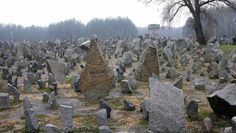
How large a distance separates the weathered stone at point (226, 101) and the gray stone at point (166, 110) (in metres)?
0.86

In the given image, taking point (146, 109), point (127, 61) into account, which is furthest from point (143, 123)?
point (127, 61)

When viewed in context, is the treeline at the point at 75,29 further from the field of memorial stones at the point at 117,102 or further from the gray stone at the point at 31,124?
the gray stone at the point at 31,124

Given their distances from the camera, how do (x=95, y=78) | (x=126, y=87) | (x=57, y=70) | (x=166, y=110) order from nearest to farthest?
1. (x=166, y=110)
2. (x=95, y=78)
3. (x=126, y=87)
4. (x=57, y=70)

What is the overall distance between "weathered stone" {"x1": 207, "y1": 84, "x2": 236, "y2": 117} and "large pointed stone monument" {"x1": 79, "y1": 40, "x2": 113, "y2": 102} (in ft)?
9.10

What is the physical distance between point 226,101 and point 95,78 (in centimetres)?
330

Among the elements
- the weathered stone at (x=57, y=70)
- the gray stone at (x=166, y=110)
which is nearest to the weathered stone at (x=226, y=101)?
the gray stone at (x=166, y=110)

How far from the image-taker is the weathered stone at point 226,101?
283 inches

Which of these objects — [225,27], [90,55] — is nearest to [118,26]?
[225,27]

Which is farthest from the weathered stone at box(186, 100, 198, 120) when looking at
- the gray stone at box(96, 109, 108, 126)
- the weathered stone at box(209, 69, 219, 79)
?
the weathered stone at box(209, 69, 219, 79)

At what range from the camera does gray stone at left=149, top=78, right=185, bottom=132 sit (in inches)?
263

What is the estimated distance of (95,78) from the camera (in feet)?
31.6

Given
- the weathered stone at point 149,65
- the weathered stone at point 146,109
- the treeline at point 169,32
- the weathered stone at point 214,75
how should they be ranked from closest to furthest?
the weathered stone at point 146,109 < the weathered stone at point 149,65 < the weathered stone at point 214,75 < the treeline at point 169,32

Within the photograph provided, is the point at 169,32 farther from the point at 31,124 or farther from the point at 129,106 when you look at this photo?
the point at 31,124

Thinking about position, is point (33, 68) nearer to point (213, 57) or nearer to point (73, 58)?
point (73, 58)
